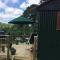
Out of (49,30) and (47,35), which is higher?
(49,30)

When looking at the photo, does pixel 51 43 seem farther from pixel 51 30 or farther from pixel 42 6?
pixel 42 6

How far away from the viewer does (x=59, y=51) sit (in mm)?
10867

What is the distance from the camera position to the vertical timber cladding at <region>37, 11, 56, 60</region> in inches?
430

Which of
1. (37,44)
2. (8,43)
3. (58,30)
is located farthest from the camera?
(8,43)

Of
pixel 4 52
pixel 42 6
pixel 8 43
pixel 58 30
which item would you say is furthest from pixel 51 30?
pixel 4 52

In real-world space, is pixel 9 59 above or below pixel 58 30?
below

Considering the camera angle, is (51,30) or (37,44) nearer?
(51,30)

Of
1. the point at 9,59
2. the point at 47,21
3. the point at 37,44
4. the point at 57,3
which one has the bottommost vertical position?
the point at 9,59

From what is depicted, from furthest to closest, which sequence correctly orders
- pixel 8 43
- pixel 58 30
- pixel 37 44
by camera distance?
pixel 8 43
pixel 37 44
pixel 58 30

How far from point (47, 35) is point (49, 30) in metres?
0.21

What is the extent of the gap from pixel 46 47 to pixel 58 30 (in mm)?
841

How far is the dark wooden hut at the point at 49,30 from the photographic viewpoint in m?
10.9

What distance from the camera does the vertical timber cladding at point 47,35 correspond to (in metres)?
10.9

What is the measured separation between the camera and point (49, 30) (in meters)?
11.0
